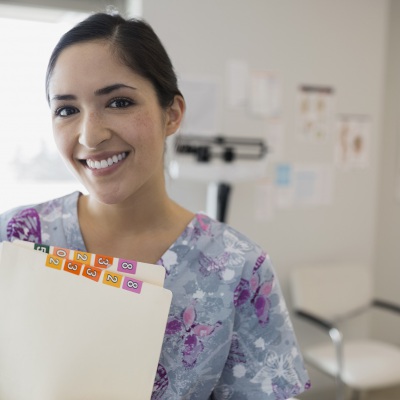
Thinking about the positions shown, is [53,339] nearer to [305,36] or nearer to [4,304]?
[4,304]

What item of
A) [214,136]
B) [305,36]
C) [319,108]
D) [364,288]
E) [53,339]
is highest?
[305,36]

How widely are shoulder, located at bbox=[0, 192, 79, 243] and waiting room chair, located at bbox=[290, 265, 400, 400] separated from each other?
166 centimetres

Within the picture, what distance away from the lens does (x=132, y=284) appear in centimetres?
82

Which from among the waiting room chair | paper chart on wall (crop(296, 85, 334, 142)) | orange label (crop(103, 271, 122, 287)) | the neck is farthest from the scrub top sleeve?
paper chart on wall (crop(296, 85, 334, 142))

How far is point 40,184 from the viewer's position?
2.54 meters

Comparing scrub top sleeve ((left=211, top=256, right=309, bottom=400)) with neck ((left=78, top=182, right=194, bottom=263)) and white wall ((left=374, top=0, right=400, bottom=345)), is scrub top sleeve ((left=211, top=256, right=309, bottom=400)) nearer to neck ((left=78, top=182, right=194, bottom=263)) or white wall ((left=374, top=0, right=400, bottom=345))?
neck ((left=78, top=182, right=194, bottom=263))

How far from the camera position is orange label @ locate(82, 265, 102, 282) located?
2.71 feet

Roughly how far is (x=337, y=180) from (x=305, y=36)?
82 cm

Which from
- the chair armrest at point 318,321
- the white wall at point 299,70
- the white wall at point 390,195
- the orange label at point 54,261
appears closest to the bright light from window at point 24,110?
the white wall at point 299,70

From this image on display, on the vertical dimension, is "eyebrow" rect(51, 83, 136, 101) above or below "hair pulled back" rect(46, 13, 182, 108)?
below

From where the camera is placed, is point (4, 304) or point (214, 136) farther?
point (214, 136)

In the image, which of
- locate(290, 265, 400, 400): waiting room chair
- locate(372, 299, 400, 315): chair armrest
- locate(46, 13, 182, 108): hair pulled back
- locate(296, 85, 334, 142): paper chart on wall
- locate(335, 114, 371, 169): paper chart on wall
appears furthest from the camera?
locate(335, 114, 371, 169): paper chart on wall

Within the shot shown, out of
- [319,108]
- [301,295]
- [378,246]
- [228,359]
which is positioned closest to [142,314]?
[228,359]

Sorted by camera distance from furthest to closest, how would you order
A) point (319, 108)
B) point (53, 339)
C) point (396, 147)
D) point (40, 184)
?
point (396, 147) → point (319, 108) → point (40, 184) → point (53, 339)
